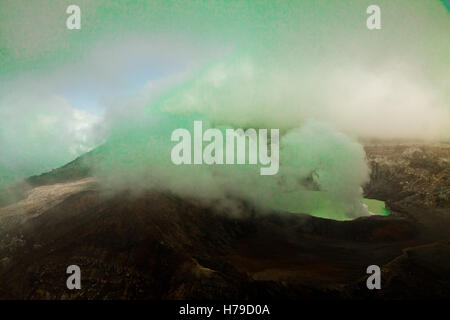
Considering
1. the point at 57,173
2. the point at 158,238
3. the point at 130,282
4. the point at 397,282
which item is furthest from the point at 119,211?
the point at 57,173

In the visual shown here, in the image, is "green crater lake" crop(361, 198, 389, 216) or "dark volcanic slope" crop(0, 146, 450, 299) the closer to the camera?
"dark volcanic slope" crop(0, 146, 450, 299)

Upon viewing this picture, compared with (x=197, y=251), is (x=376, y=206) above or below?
below

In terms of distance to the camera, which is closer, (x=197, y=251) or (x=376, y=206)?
(x=197, y=251)

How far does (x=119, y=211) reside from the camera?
62.8 meters

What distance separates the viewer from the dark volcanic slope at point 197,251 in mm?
44781

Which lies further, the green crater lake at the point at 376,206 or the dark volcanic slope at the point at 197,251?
the green crater lake at the point at 376,206

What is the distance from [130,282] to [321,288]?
110ft

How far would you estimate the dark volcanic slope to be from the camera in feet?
147

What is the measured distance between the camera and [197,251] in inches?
2302
